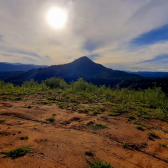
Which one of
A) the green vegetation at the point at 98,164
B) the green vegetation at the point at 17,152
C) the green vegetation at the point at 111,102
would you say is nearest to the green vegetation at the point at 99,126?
the green vegetation at the point at 111,102

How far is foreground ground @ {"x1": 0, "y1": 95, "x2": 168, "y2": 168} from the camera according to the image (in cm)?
283

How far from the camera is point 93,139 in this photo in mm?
3795

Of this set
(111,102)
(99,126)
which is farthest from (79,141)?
(111,102)

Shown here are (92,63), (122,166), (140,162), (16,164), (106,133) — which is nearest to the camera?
(16,164)

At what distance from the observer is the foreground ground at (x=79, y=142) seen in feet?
9.27

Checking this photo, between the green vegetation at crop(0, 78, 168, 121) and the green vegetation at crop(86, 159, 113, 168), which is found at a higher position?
the green vegetation at crop(0, 78, 168, 121)

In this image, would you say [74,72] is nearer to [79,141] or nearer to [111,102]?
[111,102]

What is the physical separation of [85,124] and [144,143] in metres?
2.24

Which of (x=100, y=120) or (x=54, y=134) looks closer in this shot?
(x=54, y=134)

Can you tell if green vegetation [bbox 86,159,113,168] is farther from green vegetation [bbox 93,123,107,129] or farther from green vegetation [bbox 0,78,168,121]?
green vegetation [bbox 0,78,168,121]

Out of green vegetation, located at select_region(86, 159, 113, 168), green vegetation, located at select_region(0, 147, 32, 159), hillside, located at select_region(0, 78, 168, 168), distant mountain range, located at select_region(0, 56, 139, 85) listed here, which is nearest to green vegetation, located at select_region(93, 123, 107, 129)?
hillside, located at select_region(0, 78, 168, 168)

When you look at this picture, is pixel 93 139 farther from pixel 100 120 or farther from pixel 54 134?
pixel 100 120

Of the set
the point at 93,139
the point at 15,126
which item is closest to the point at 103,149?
the point at 93,139

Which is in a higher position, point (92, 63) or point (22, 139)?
point (92, 63)
